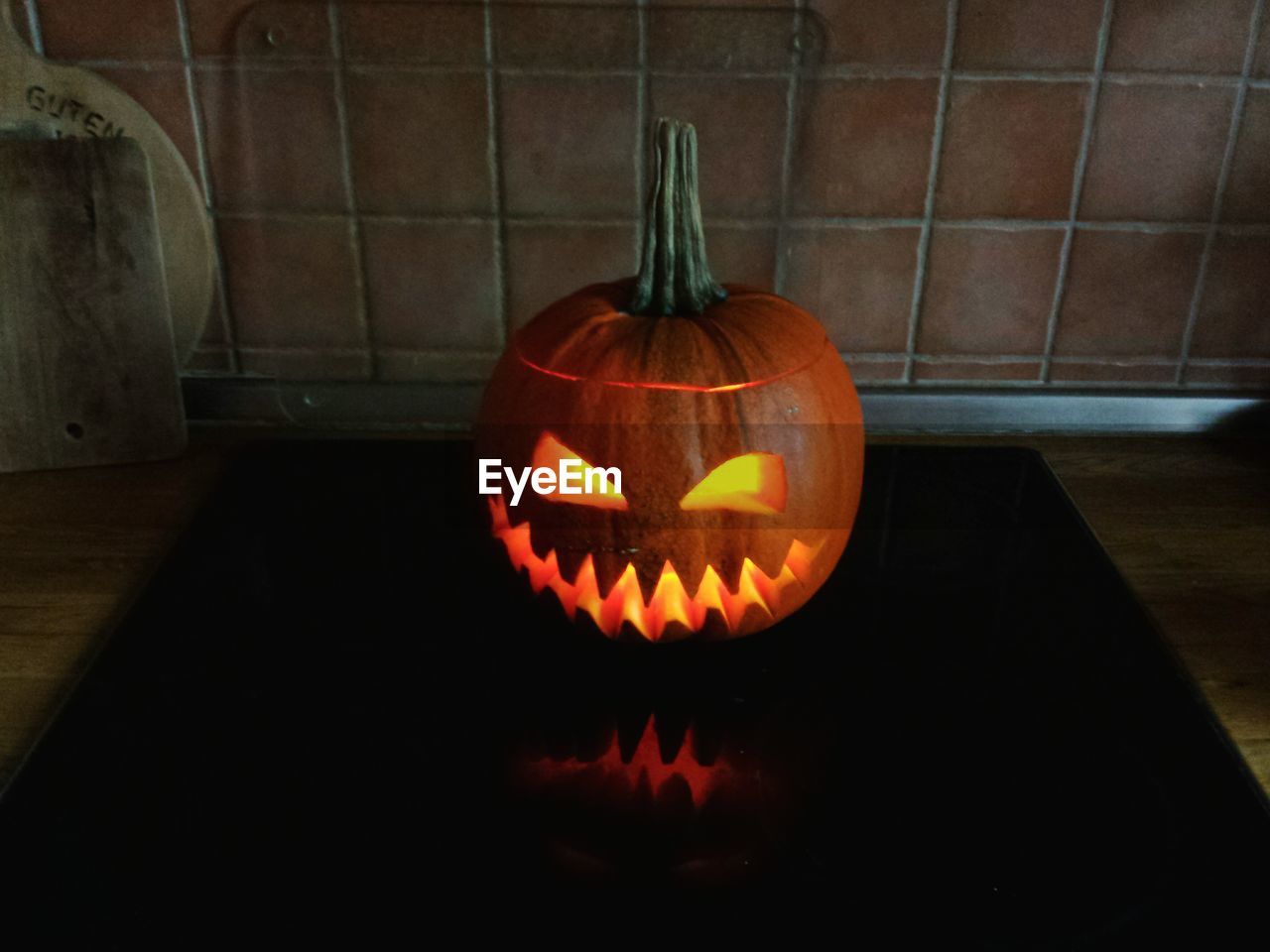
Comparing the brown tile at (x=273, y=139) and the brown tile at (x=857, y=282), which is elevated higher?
the brown tile at (x=273, y=139)

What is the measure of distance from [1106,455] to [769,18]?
0.47m

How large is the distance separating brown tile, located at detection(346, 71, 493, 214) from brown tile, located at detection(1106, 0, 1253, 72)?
1.63 ft

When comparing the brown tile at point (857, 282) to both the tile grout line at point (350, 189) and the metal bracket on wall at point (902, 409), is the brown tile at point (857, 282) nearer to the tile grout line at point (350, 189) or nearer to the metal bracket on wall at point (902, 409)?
the metal bracket on wall at point (902, 409)

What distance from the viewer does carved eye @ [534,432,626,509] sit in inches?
25.6

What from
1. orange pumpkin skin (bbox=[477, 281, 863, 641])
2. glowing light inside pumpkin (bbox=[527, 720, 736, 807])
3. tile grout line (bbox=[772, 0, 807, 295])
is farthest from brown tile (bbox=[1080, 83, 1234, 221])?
glowing light inside pumpkin (bbox=[527, 720, 736, 807])

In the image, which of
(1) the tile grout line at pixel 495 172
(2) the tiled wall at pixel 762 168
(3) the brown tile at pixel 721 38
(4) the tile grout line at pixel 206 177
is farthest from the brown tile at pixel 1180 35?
(4) the tile grout line at pixel 206 177

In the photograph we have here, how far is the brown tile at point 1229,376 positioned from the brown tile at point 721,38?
1.47ft

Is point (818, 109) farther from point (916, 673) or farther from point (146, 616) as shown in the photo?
point (146, 616)

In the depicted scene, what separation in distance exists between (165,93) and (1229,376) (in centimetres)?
93

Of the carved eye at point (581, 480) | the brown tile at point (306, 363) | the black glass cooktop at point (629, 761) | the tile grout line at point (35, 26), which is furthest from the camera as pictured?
the brown tile at point (306, 363)

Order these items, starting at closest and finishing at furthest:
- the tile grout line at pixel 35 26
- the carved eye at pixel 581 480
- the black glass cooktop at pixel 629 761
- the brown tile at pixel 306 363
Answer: the black glass cooktop at pixel 629 761 < the carved eye at pixel 581 480 < the tile grout line at pixel 35 26 < the brown tile at pixel 306 363

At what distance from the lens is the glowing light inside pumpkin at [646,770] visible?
62 centimetres

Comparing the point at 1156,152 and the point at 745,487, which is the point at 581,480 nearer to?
the point at 745,487

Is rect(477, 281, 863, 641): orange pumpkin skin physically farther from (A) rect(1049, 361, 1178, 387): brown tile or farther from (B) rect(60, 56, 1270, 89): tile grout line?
(A) rect(1049, 361, 1178, 387): brown tile
